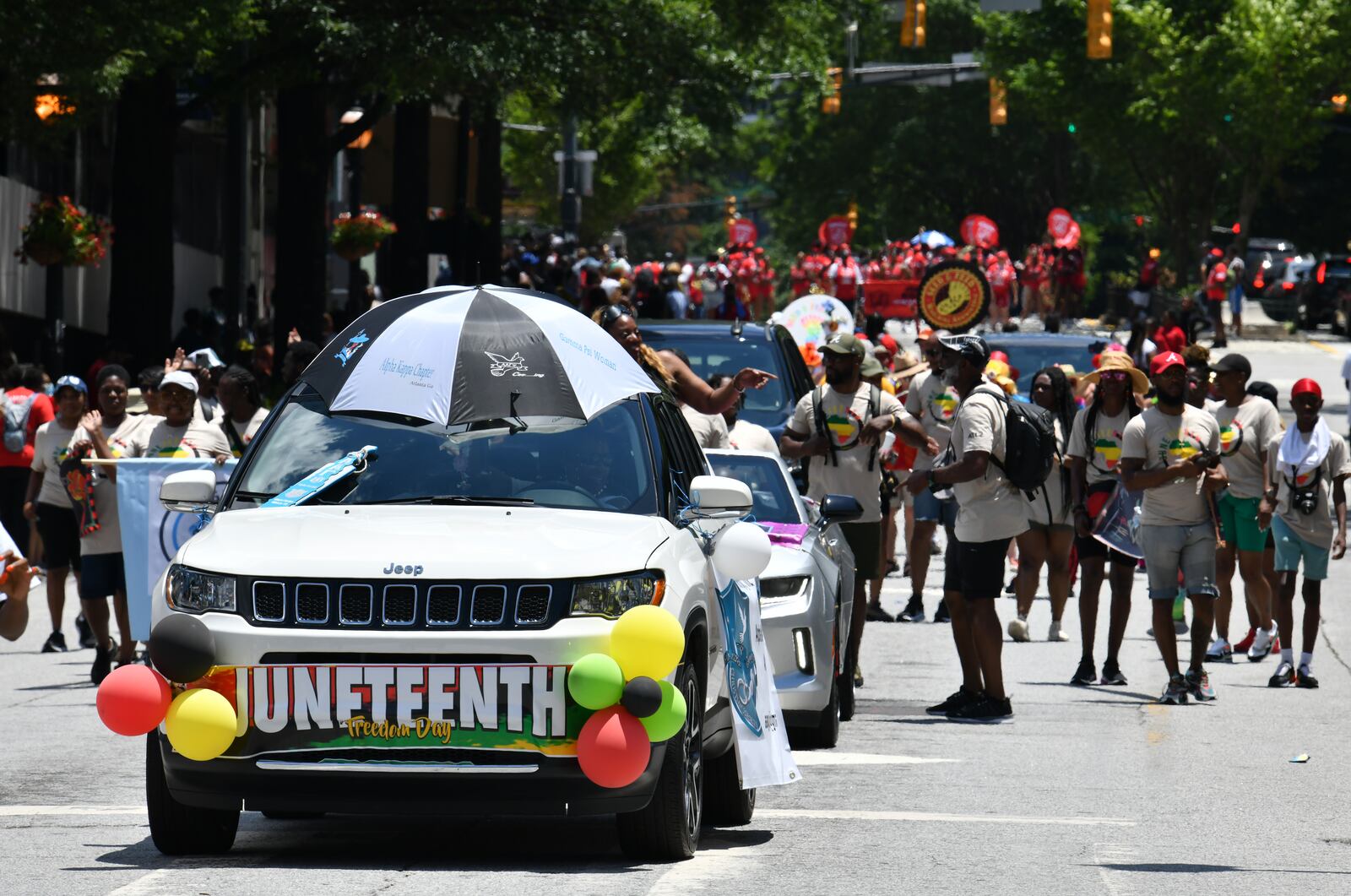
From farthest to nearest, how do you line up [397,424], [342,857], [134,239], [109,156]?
[109,156] → [134,239] → [397,424] → [342,857]

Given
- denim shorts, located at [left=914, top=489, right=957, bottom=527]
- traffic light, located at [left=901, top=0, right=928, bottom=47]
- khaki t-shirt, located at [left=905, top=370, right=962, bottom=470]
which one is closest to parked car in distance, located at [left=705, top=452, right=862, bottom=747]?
khaki t-shirt, located at [left=905, top=370, right=962, bottom=470]

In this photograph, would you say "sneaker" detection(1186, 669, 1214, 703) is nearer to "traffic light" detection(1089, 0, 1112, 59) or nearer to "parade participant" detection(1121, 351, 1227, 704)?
"parade participant" detection(1121, 351, 1227, 704)

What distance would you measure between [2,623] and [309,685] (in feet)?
8.92

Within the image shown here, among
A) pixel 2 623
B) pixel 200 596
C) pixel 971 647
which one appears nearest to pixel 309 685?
pixel 200 596

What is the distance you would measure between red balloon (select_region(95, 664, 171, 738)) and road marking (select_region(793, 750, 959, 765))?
3861 mm

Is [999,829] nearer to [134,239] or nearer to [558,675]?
[558,675]

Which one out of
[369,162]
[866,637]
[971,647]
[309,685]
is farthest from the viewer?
[369,162]

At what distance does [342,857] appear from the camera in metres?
7.70

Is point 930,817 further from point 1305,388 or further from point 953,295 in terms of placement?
point 953,295

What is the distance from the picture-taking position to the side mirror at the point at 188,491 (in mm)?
8148

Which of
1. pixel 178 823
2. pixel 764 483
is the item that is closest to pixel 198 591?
pixel 178 823

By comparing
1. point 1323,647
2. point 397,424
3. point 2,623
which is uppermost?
point 397,424

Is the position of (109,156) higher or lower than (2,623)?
higher

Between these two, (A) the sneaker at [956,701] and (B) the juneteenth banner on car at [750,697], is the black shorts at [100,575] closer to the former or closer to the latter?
(A) the sneaker at [956,701]
